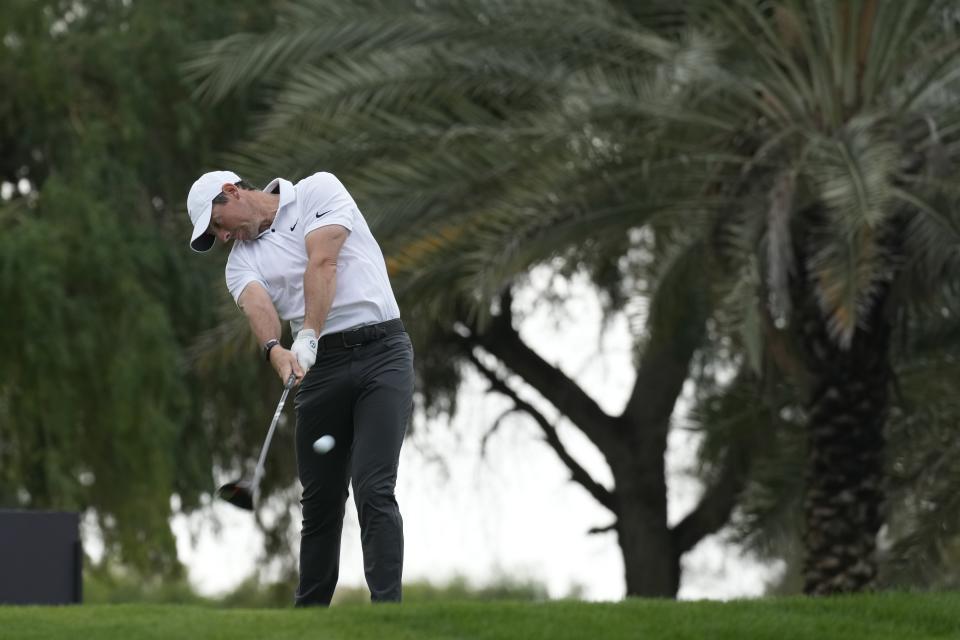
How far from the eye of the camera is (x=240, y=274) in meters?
6.64

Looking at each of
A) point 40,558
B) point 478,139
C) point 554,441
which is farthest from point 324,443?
point 554,441

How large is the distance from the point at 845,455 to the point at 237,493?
285 inches

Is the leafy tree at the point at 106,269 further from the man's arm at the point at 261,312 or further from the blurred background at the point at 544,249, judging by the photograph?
the man's arm at the point at 261,312

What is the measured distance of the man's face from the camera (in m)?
6.58

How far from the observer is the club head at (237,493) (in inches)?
254

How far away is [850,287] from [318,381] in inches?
197

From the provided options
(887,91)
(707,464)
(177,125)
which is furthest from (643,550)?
(887,91)

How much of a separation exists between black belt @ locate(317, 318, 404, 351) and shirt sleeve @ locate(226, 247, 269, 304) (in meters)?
0.32

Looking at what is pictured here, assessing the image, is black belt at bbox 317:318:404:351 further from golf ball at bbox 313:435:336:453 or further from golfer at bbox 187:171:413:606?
golf ball at bbox 313:435:336:453

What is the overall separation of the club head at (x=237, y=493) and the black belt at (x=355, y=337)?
583mm

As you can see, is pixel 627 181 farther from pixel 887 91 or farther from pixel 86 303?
pixel 86 303

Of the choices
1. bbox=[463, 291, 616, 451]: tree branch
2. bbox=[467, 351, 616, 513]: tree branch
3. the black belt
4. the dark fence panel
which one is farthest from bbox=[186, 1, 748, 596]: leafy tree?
the black belt

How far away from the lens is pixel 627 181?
12.3 metres

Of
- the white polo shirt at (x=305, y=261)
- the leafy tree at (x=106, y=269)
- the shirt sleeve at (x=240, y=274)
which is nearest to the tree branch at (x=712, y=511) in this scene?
the leafy tree at (x=106, y=269)
